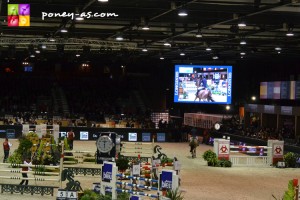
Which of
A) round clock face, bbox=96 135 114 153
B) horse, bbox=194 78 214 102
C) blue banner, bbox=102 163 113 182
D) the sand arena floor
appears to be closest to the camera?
blue banner, bbox=102 163 113 182

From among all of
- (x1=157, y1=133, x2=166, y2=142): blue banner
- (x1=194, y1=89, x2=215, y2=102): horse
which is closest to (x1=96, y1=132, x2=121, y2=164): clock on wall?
(x1=194, y1=89, x2=215, y2=102): horse

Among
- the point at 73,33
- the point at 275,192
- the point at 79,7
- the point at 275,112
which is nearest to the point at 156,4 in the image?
the point at 79,7

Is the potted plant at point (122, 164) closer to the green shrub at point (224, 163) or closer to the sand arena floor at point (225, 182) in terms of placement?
the sand arena floor at point (225, 182)

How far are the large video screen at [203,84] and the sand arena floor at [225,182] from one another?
9279mm

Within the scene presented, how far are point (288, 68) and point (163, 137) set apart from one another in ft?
39.3

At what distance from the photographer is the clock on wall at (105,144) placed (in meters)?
24.1

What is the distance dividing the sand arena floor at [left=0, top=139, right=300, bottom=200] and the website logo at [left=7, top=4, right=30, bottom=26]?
5.99 metres

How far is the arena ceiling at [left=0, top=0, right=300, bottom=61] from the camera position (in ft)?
77.0

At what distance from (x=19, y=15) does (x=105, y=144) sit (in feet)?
20.3

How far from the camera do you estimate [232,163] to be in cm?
3241

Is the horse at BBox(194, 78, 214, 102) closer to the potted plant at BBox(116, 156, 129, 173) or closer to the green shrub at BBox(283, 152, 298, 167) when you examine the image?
the green shrub at BBox(283, 152, 298, 167)

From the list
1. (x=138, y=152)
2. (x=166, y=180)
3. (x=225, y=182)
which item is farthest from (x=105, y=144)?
(x=166, y=180)

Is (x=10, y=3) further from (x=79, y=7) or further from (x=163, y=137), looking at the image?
(x=163, y=137)

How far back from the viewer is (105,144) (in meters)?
24.5
